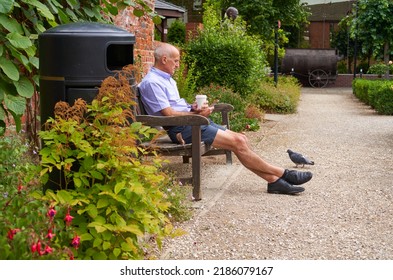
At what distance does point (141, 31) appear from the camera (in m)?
9.71

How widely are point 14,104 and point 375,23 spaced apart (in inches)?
848

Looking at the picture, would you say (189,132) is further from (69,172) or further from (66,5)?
(69,172)

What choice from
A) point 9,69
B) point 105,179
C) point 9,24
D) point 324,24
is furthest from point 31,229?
point 324,24

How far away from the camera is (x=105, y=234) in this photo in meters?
3.59

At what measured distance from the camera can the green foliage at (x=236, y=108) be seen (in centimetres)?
1153

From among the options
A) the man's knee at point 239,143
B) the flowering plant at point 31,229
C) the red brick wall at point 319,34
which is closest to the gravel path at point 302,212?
the man's knee at point 239,143

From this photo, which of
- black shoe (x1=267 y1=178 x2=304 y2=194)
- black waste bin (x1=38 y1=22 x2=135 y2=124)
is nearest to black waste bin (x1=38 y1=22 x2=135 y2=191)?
black waste bin (x1=38 y1=22 x2=135 y2=124)

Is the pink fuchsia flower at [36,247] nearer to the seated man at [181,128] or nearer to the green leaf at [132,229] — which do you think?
the green leaf at [132,229]

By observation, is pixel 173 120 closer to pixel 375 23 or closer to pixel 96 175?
pixel 96 175

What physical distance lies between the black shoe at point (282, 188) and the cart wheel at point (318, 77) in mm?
28187

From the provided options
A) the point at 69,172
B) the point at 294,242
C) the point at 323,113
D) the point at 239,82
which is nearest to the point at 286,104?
the point at 323,113

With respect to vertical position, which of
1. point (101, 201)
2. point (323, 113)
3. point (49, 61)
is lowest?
point (323, 113)
